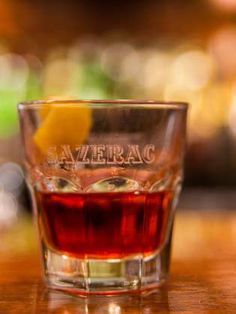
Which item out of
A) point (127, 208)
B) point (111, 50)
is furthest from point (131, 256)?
point (111, 50)

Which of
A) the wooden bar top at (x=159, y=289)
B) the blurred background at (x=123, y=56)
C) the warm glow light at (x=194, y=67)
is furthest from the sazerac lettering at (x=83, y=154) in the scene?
the warm glow light at (x=194, y=67)

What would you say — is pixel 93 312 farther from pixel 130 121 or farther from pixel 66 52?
pixel 66 52

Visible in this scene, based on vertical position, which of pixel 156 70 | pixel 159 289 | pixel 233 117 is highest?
pixel 159 289

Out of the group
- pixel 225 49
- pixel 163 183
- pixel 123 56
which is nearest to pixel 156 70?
pixel 123 56

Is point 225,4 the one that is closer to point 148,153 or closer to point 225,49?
point 225,49

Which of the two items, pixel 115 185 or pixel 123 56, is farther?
pixel 123 56

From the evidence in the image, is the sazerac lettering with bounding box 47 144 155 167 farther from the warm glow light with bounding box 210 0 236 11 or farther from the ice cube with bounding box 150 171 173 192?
the warm glow light with bounding box 210 0 236 11

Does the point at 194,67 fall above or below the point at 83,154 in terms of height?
below

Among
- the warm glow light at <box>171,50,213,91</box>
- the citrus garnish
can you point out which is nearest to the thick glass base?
the citrus garnish
